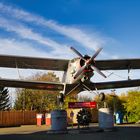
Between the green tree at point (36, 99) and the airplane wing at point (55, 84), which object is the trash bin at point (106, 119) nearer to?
the airplane wing at point (55, 84)

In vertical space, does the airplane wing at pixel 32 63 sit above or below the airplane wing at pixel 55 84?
above

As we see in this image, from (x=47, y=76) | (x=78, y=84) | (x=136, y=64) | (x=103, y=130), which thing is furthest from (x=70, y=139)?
(x=47, y=76)

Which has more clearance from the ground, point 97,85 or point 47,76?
point 47,76

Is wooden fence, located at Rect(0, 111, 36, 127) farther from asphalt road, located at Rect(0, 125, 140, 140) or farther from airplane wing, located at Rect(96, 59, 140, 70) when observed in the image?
asphalt road, located at Rect(0, 125, 140, 140)

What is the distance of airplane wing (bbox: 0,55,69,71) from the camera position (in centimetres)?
2968

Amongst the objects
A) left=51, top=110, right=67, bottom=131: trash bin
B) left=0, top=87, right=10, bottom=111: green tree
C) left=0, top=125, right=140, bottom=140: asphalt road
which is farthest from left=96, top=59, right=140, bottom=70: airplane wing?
left=0, top=87, right=10, bottom=111: green tree

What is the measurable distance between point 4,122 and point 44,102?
25.3 meters

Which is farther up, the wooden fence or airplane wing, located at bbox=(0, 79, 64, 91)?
airplane wing, located at bbox=(0, 79, 64, 91)

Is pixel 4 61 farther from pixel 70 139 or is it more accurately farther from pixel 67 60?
pixel 70 139

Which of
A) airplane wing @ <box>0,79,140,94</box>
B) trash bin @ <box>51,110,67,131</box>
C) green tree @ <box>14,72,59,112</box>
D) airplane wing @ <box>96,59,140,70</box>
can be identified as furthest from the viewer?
green tree @ <box>14,72,59,112</box>

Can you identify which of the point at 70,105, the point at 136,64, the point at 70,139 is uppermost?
the point at 136,64

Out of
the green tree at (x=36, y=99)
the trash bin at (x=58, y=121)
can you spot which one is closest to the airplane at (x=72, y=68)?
the trash bin at (x=58, y=121)

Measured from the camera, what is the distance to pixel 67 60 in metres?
30.9

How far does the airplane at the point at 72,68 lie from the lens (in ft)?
94.4
